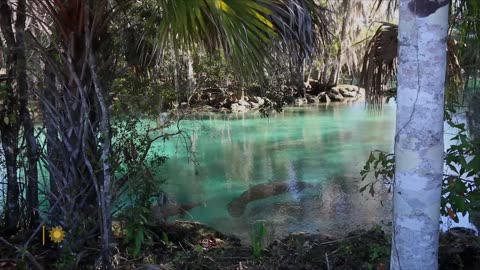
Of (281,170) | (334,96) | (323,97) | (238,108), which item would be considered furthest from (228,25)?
(334,96)

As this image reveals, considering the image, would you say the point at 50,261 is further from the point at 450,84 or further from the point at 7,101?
the point at 450,84

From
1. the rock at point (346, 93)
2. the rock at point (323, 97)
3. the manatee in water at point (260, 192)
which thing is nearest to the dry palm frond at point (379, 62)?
the manatee in water at point (260, 192)

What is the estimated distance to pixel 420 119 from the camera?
2.17 meters

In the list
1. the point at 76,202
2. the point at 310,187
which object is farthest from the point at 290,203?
the point at 76,202

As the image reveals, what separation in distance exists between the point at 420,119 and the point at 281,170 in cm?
1036

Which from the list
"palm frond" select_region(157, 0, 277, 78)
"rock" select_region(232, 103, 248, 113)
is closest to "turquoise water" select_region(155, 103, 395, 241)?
"rock" select_region(232, 103, 248, 113)

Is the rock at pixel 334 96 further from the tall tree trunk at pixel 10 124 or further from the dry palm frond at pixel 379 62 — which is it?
the tall tree trunk at pixel 10 124

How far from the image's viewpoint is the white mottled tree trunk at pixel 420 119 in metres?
2.14

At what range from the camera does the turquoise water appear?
327 inches

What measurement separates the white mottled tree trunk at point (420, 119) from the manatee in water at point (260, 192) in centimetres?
664

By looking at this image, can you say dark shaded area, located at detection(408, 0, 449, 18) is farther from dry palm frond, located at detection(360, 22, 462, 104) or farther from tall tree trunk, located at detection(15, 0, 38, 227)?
tall tree trunk, located at detection(15, 0, 38, 227)

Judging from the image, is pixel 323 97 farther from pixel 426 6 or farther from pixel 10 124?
pixel 426 6

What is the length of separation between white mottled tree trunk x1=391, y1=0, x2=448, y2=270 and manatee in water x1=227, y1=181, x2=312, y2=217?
21.8 ft

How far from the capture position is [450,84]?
4.84m
